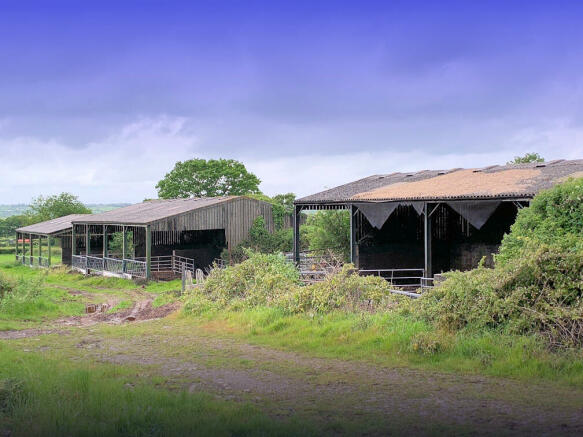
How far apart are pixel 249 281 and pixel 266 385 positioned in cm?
779

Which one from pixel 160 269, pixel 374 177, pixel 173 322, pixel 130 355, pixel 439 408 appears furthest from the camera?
pixel 160 269

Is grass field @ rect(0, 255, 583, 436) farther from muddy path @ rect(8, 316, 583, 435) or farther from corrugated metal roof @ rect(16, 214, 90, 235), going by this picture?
corrugated metal roof @ rect(16, 214, 90, 235)

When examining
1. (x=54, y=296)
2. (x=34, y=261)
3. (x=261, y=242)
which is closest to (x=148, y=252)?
(x=54, y=296)

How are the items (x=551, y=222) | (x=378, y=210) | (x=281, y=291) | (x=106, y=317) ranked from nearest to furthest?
(x=551, y=222) < (x=281, y=291) < (x=106, y=317) < (x=378, y=210)

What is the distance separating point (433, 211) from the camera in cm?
1916

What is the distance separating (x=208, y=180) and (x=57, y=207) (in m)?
15.1

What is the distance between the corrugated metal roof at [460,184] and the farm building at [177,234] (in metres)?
9.53

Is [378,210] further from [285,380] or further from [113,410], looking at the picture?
[113,410]

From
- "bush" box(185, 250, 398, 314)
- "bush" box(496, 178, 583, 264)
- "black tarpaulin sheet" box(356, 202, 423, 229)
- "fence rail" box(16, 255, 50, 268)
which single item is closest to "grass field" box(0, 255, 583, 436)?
"bush" box(185, 250, 398, 314)

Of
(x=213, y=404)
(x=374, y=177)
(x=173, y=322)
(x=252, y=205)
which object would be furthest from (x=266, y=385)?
(x=252, y=205)

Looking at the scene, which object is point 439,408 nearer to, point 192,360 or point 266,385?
point 266,385

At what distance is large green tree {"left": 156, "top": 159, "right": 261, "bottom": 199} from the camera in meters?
62.5

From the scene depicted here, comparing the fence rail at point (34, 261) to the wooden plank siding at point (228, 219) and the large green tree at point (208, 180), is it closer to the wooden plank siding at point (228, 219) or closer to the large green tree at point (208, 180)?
the wooden plank siding at point (228, 219)

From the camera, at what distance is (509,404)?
761 cm
